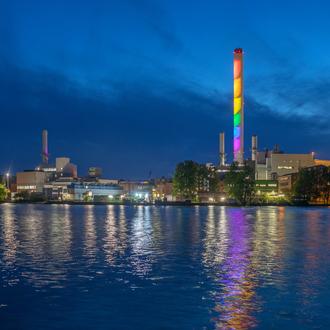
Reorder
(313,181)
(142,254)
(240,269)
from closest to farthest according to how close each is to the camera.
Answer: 1. (240,269)
2. (142,254)
3. (313,181)

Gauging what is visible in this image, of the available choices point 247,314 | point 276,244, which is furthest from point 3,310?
point 276,244

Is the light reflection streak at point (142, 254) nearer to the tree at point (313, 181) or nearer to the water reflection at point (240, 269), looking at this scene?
the water reflection at point (240, 269)

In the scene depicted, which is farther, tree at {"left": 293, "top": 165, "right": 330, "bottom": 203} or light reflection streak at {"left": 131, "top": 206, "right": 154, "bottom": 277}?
tree at {"left": 293, "top": 165, "right": 330, "bottom": 203}

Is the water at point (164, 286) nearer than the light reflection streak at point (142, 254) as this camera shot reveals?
Yes

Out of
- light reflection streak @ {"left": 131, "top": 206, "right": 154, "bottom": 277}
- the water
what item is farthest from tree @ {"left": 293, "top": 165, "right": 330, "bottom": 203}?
the water

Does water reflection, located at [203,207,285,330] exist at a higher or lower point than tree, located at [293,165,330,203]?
lower

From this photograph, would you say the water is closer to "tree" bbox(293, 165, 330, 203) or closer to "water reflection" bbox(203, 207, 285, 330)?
"water reflection" bbox(203, 207, 285, 330)

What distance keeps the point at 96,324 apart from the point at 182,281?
9743 mm

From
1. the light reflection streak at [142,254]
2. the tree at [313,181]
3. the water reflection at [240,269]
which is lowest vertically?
the water reflection at [240,269]

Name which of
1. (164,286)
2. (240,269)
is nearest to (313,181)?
(240,269)

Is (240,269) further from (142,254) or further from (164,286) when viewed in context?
(142,254)

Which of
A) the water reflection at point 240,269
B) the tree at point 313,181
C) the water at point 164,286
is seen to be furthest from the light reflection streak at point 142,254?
the tree at point 313,181

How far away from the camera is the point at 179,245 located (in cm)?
5125

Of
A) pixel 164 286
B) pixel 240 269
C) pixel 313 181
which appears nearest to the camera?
pixel 164 286
